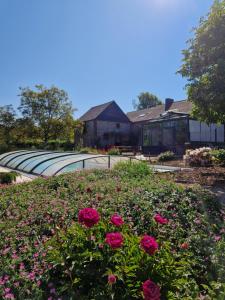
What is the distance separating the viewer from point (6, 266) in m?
2.29

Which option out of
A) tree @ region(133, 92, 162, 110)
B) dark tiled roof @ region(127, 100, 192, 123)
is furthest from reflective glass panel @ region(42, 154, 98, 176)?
tree @ region(133, 92, 162, 110)

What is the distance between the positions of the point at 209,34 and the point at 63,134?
23.9m

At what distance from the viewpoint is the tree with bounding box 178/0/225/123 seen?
871 cm

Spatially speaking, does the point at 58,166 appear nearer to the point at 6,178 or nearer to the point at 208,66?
the point at 6,178

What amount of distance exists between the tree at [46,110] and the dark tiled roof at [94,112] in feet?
22.4

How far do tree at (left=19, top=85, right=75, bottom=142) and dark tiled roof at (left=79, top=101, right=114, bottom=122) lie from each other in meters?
6.83

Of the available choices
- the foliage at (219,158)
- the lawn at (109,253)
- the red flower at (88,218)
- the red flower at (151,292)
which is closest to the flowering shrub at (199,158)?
the foliage at (219,158)

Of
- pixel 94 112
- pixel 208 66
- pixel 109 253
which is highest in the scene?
pixel 94 112

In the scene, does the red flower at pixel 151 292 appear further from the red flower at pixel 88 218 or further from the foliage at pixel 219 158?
the foliage at pixel 219 158

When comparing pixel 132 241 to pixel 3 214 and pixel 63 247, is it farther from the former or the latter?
pixel 3 214

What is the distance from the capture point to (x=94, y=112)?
39406 mm

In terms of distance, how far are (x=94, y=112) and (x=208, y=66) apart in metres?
30.7

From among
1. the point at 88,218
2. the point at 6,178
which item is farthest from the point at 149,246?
the point at 6,178

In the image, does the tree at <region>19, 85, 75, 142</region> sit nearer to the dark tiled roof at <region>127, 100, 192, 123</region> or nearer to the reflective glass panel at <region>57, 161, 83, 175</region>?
the dark tiled roof at <region>127, 100, 192, 123</region>
